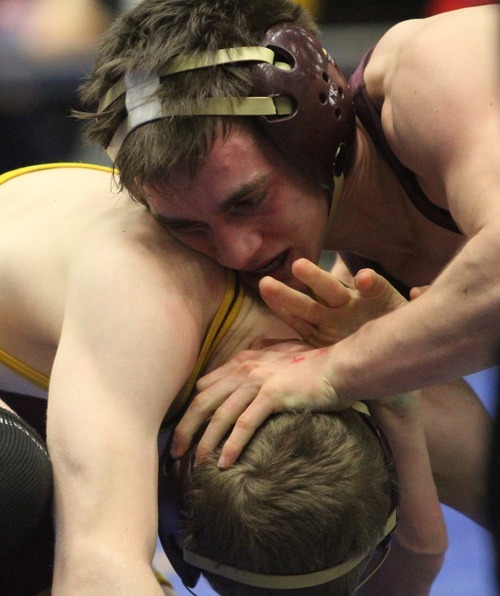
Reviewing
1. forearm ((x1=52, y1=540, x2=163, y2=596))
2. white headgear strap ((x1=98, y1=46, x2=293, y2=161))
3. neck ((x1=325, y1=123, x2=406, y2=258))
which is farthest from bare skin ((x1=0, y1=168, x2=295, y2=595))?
neck ((x1=325, y1=123, x2=406, y2=258))

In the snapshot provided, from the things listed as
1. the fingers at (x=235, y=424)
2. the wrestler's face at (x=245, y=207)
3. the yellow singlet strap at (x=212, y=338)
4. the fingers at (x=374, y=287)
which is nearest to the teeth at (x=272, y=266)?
the wrestler's face at (x=245, y=207)

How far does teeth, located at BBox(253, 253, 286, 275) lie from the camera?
6.52ft

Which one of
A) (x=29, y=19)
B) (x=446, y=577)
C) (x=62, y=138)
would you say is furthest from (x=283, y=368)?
(x=29, y=19)

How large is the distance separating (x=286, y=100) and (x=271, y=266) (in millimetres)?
323

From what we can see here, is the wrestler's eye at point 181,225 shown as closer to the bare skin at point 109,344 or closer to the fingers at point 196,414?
the bare skin at point 109,344

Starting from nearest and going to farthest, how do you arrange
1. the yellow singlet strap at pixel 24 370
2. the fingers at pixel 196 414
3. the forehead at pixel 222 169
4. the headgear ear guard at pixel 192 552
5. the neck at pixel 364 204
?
1. the headgear ear guard at pixel 192 552
2. the fingers at pixel 196 414
3. the forehead at pixel 222 169
4. the yellow singlet strap at pixel 24 370
5. the neck at pixel 364 204

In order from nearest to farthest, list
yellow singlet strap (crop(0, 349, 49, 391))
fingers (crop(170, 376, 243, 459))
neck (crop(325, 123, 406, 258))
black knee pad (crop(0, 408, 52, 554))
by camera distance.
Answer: black knee pad (crop(0, 408, 52, 554)) → fingers (crop(170, 376, 243, 459)) → yellow singlet strap (crop(0, 349, 49, 391)) → neck (crop(325, 123, 406, 258))

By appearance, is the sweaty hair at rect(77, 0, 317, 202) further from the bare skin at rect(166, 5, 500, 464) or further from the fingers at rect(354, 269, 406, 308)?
the fingers at rect(354, 269, 406, 308)

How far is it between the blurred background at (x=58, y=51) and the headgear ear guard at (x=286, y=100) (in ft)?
6.10

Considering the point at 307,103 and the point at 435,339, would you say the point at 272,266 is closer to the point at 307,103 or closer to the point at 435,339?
the point at 307,103

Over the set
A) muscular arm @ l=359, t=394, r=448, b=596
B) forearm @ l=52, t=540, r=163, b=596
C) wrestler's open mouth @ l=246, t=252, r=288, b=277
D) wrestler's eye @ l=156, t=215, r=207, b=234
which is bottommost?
muscular arm @ l=359, t=394, r=448, b=596

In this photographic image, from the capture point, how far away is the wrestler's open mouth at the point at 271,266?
1984 millimetres

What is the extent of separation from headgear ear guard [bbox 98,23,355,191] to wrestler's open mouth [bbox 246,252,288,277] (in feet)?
0.53

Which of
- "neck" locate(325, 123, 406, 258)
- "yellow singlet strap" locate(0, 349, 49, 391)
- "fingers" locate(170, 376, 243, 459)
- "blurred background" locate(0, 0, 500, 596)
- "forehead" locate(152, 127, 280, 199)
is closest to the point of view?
"fingers" locate(170, 376, 243, 459)
